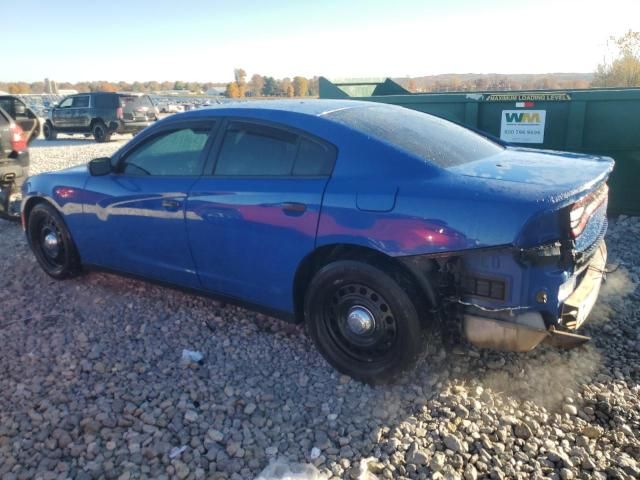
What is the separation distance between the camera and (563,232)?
2.61 metres

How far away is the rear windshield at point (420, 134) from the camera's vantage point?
311cm

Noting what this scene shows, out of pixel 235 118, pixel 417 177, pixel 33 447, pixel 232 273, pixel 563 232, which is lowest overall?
pixel 33 447

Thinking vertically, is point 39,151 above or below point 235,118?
below

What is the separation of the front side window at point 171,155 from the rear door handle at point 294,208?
818mm

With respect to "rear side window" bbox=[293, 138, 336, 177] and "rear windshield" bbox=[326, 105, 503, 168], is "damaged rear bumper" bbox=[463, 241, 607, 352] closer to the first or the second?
"rear windshield" bbox=[326, 105, 503, 168]

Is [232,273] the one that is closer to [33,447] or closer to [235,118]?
[235,118]

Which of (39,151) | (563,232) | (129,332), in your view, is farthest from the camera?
(39,151)

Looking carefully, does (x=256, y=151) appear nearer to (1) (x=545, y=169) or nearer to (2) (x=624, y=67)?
(1) (x=545, y=169)

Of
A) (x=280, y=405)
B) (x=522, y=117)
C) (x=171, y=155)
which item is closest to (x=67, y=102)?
(x=522, y=117)

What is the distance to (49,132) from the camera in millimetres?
19953

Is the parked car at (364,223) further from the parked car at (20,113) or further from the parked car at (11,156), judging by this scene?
the parked car at (20,113)

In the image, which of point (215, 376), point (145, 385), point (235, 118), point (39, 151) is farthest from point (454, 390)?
point (39, 151)

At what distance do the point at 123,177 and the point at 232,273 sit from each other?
4.24ft

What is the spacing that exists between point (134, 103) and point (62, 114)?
3.02 m
